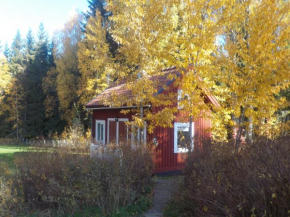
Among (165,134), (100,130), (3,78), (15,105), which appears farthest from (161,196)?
(3,78)

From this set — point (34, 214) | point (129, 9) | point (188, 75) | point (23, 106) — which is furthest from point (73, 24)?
point (34, 214)

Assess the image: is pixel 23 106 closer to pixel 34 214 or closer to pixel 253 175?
pixel 34 214

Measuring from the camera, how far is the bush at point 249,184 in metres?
3.42

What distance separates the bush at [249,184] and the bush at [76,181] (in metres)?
1.97

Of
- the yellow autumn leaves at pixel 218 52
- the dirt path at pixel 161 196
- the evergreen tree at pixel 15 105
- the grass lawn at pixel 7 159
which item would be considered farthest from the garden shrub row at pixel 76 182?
the evergreen tree at pixel 15 105

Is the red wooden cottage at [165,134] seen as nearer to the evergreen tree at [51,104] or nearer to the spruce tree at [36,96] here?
the evergreen tree at [51,104]

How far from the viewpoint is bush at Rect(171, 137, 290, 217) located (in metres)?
3.42

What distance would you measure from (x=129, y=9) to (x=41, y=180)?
20.3ft

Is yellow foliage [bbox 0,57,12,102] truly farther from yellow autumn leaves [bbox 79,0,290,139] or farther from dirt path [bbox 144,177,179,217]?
Answer: dirt path [bbox 144,177,179,217]

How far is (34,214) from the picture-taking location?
21.3 feet

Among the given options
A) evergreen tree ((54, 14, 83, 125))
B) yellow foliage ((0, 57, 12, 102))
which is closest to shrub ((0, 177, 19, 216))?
evergreen tree ((54, 14, 83, 125))

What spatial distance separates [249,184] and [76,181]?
4.23m

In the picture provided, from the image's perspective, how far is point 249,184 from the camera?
377 centimetres

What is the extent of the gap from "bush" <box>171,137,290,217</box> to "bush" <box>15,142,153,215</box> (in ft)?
6.46
